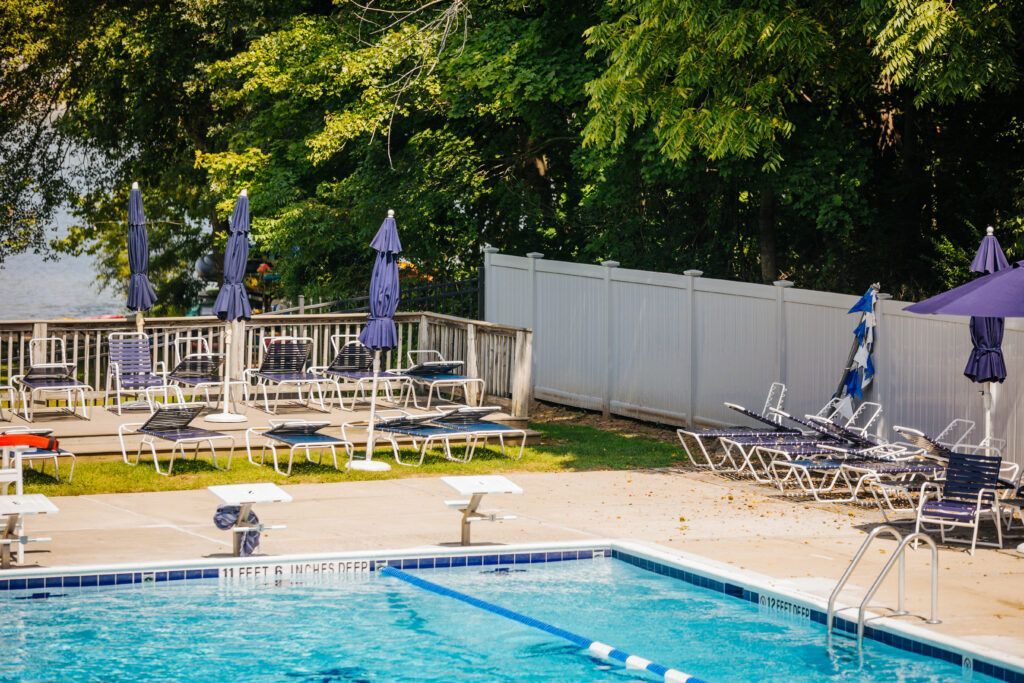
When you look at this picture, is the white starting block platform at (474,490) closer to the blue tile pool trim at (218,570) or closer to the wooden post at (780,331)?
the blue tile pool trim at (218,570)

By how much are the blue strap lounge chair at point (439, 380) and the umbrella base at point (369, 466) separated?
88.5 inches

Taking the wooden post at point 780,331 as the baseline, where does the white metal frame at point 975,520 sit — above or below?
below

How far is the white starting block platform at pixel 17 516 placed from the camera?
1029 centimetres

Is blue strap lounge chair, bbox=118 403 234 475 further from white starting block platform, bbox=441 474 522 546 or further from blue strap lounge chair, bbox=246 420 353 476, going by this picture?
white starting block platform, bbox=441 474 522 546

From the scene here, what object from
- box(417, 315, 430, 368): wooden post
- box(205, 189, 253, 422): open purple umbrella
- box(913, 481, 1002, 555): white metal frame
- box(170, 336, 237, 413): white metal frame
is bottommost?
box(913, 481, 1002, 555): white metal frame

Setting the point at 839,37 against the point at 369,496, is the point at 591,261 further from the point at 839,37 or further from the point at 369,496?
the point at 369,496

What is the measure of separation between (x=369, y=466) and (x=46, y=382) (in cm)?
405

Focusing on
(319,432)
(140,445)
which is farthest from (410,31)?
(140,445)

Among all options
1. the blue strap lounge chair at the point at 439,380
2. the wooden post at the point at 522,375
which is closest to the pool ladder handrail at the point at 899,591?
the wooden post at the point at 522,375

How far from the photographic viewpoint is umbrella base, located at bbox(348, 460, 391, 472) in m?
15.4

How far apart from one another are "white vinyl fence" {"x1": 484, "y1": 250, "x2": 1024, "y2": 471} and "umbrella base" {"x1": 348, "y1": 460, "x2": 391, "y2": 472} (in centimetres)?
492

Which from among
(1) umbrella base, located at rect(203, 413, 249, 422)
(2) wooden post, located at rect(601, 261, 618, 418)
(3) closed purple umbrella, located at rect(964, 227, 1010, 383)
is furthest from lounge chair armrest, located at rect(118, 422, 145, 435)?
(3) closed purple umbrella, located at rect(964, 227, 1010, 383)

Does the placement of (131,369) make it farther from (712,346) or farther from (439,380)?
(712,346)

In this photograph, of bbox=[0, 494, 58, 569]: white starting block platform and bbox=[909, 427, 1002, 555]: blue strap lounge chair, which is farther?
bbox=[909, 427, 1002, 555]: blue strap lounge chair
